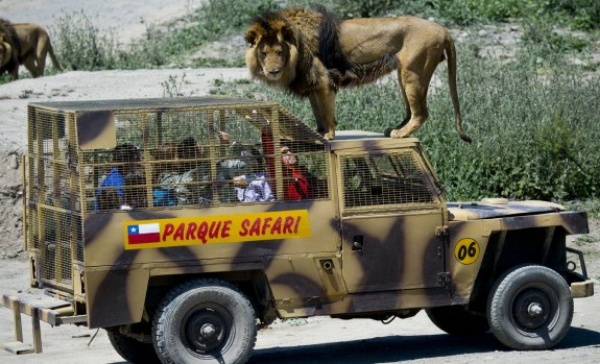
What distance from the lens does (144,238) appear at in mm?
9531

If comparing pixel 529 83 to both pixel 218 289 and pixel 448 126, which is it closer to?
pixel 448 126

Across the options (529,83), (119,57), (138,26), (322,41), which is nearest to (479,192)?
(529,83)

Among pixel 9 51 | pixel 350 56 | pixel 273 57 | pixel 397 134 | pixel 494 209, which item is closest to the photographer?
pixel 494 209

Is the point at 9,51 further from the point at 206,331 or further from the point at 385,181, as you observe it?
the point at 206,331

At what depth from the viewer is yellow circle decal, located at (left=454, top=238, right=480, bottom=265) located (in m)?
10.4

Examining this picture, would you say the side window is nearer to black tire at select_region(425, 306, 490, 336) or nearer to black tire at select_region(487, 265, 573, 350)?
black tire at select_region(487, 265, 573, 350)

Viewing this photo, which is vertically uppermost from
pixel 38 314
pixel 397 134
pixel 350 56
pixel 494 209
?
pixel 350 56

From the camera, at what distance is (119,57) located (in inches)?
917

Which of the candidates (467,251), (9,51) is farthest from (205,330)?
(9,51)

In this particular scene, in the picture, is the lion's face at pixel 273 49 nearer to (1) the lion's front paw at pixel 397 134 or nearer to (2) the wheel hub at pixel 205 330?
(1) the lion's front paw at pixel 397 134

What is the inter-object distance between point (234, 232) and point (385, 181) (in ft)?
4.28

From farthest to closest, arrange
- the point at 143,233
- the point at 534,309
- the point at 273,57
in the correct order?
the point at 273,57 → the point at 534,309 → the point at 143,233

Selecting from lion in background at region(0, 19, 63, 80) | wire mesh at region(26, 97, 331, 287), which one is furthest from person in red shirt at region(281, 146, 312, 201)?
lion in background at region(0, 19, 63, 80)

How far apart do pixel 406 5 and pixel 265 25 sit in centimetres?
1312
